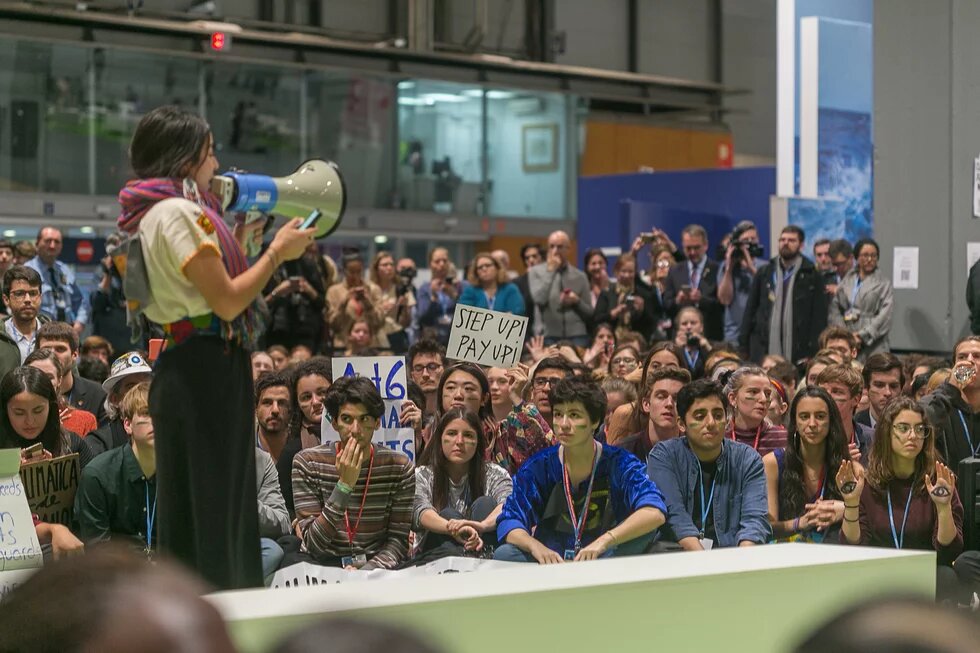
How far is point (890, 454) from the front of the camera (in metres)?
6.59

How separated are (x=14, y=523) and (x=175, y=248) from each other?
2.15m

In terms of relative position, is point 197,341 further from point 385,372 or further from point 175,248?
point 385,372

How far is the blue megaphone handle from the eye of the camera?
3.74 m

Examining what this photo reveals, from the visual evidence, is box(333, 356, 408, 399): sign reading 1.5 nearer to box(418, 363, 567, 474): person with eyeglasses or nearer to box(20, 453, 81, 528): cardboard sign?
box(418, 363, 567, 474): person with eyeglasses

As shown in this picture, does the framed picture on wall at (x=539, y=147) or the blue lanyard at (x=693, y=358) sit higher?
the framed picture on wall at (x=539, y=147)

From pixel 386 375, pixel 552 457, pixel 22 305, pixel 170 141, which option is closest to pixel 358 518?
pixel 552 457

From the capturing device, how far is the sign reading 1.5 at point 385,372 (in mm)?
7344

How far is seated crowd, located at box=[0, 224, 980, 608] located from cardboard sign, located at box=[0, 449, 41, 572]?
0.26 meters

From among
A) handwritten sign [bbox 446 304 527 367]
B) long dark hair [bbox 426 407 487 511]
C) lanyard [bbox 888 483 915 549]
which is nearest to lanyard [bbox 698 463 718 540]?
lanyard [bbox 888 483 915 549]

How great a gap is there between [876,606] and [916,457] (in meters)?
5.78

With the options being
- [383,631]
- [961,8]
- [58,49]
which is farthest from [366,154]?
[383,631]

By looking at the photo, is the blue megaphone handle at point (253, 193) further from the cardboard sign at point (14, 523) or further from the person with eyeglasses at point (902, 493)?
the person with eyeglasses at point (902, 493)

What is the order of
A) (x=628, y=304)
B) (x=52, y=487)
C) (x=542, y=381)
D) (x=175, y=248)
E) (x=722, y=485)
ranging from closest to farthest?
(x=175, y=248) → (x=52, y=487) → (x=722, y=485) → (x=542, y=381) → (x=628, y=304)

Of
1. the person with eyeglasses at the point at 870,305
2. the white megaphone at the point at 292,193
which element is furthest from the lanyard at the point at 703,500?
the person with eyeglasses at the point at 870,305
